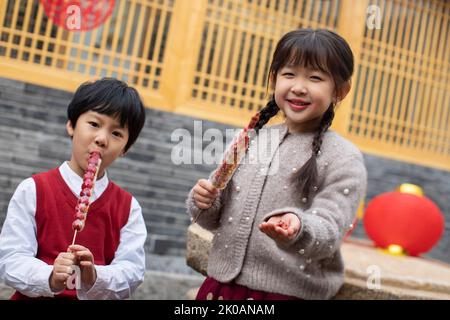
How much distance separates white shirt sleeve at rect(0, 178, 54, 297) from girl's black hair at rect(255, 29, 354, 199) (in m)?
0.64

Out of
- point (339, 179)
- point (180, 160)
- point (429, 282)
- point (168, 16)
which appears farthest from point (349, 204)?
point (168, 16)

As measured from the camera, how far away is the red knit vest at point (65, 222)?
121 centimetres

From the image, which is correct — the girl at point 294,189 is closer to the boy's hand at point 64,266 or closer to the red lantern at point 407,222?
the boy's hand at point 64,266

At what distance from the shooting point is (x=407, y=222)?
277 centimetres

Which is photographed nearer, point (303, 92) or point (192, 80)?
point (303, 92)

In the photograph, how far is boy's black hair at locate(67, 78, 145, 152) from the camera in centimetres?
125

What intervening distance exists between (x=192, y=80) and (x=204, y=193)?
7.07 feet

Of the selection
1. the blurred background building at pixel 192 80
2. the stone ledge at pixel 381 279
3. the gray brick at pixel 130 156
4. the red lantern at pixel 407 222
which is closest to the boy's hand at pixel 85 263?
the stone ledge at pixel 381 279

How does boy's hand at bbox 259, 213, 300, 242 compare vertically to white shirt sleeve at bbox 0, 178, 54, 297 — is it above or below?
above

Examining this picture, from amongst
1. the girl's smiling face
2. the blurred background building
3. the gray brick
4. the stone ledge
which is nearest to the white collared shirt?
the girl's smiling face

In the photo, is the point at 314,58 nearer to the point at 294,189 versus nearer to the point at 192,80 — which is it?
the point at 294,189

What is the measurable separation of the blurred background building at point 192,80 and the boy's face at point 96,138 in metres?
0.93

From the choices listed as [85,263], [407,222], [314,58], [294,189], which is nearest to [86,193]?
[85,263]

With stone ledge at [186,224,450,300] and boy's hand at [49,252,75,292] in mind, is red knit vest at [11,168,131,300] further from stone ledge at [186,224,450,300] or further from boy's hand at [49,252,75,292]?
Answer: stone ledge at [186,224,450,300]
